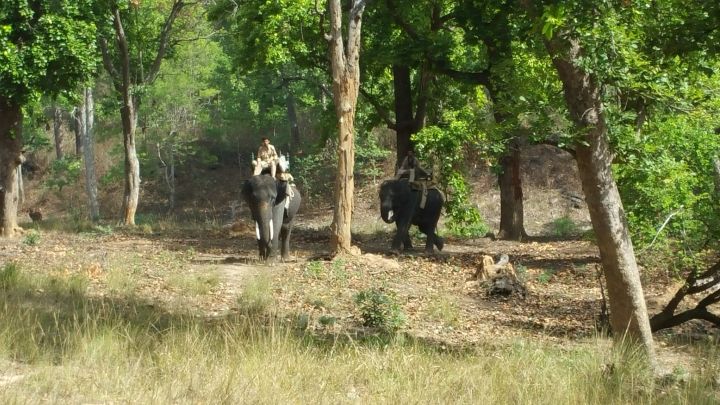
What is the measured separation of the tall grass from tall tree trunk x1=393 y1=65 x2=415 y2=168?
18961 millimetres

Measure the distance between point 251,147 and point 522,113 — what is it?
44507mm

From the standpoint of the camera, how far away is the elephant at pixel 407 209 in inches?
930

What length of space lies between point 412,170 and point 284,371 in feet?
52.6

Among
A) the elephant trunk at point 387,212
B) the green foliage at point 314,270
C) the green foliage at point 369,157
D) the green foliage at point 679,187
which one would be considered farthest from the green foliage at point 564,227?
the green foliage at point 679,187

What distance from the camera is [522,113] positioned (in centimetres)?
1021

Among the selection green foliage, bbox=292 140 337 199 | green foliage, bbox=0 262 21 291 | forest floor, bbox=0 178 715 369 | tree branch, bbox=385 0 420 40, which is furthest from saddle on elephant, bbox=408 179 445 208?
green foliage, bbox=292 140 337 199

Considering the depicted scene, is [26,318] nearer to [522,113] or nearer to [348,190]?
[522,113]

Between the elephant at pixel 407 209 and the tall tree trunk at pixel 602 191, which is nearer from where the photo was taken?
the tall tree trunk at pixel 602 191

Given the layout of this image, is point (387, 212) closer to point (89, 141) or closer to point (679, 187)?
point (679, 187)

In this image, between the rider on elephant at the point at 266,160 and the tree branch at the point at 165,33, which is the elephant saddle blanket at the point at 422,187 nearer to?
the rider on elephant at the point at 266,160

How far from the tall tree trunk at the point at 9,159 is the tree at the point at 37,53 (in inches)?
1.0

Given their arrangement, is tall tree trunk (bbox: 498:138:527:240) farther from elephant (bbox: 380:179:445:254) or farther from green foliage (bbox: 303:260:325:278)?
green foliage (bbox: 303:260:325:278)

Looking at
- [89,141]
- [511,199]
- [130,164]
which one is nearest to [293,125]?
[89,141]

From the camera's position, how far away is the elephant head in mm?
19000
